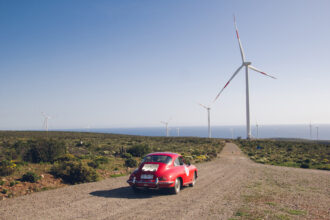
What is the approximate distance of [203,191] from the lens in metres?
13.2

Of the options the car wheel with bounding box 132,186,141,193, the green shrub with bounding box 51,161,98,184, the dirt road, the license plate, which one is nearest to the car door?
the dirt road

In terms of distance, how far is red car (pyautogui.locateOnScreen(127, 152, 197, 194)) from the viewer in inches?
463

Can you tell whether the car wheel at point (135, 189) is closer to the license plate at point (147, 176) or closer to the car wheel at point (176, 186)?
the license plate at point (147, 176)

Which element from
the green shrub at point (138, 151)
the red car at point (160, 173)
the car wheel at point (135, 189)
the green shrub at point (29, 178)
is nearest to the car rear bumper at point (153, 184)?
the red car at point (160, 173)

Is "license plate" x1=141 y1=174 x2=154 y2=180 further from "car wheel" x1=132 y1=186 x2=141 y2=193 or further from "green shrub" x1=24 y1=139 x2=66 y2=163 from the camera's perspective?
"green shrub" x1=24 y1=139 x2=66 y2=163

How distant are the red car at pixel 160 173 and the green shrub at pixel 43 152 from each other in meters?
10.8

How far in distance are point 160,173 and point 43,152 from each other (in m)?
12.3

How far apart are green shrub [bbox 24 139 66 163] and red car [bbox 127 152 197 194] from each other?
10768 millimetres

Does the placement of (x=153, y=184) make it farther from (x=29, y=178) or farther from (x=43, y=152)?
(x=43, y=152)

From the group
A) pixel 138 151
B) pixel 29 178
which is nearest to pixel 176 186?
pixel 29 178

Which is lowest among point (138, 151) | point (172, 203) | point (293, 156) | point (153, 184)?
point (293, 156)

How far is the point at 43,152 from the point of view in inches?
799

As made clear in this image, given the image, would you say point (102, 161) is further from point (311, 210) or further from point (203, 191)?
point (311, 210)

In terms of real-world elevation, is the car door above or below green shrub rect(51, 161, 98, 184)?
above
